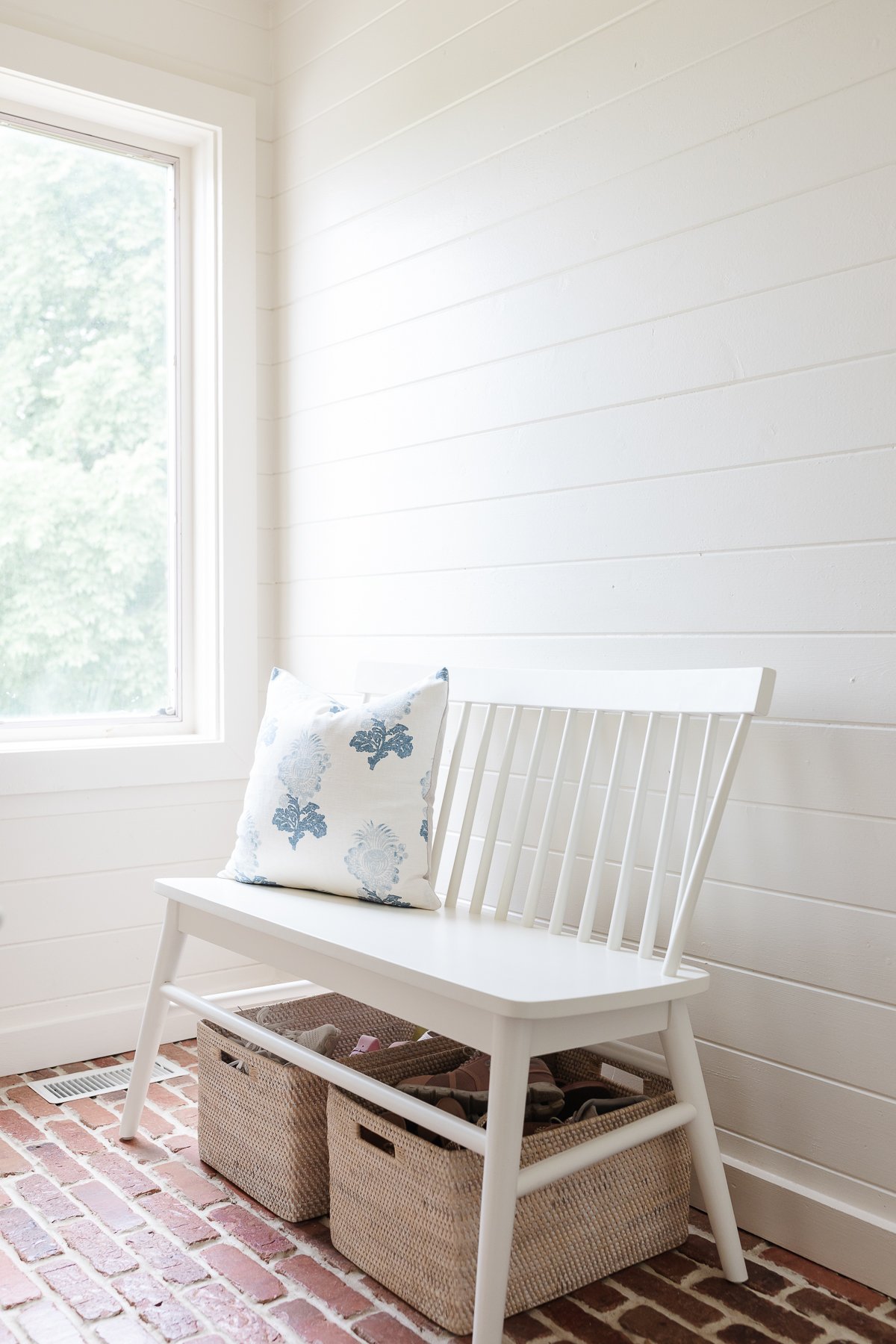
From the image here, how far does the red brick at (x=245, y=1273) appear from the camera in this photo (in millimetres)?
1707

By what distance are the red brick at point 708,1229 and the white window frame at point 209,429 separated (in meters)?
1.50

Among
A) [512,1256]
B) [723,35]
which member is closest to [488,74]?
[723,35]

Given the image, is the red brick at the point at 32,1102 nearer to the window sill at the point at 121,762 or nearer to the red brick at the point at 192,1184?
the red brick at the point at 192,1184

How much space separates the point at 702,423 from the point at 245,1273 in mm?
1514

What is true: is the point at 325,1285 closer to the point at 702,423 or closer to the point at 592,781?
the point at 592,781

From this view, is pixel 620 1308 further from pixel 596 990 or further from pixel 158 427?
pixel 158 427

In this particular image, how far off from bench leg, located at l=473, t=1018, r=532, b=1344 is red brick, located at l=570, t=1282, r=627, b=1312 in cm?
25

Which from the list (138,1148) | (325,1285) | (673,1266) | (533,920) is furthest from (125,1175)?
(673,1266)

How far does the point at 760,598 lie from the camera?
1861 millimetres

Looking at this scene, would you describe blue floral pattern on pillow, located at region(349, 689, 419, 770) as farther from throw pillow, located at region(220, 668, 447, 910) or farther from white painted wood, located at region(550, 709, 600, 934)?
white painted wood, located at region(550, 709, 600, 934)

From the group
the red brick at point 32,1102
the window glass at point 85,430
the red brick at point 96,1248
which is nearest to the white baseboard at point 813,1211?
the red brick at point 96,1248

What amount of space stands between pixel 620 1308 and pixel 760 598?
108cm

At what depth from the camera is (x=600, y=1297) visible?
1.72m

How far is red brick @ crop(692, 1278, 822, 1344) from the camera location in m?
1.61
